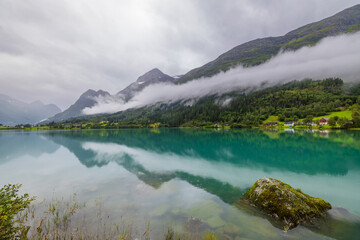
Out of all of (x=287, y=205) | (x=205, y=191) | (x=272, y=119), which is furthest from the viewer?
(x=272, y=119)

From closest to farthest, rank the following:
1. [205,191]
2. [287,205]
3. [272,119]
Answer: [287,205]
[205,191]
[272,119]

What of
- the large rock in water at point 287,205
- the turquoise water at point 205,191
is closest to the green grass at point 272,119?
the turquoise water at point 205,191

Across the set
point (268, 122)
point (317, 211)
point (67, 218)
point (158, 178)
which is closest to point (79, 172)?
point (158, 178)

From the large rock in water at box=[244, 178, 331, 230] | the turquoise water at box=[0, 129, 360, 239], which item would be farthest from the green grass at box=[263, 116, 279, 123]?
the large rock in water at box=[244, 178, 331, 230]

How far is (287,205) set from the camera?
9.57m

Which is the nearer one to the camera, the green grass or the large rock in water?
the large rock in water

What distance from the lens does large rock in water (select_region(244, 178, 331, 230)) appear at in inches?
357

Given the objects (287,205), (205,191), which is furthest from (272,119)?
(287,205)

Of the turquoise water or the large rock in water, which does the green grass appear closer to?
the turquoise water

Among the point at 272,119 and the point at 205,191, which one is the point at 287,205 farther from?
the point at 272,119

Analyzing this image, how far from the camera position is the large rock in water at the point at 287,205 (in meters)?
9.08

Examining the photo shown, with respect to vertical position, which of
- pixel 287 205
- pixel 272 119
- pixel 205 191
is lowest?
pixel 272 119

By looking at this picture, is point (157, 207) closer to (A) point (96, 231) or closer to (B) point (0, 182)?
(A) point (96, 231)

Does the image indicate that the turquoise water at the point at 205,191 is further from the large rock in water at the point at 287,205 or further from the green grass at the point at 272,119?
the green grass at the point at 272,119
